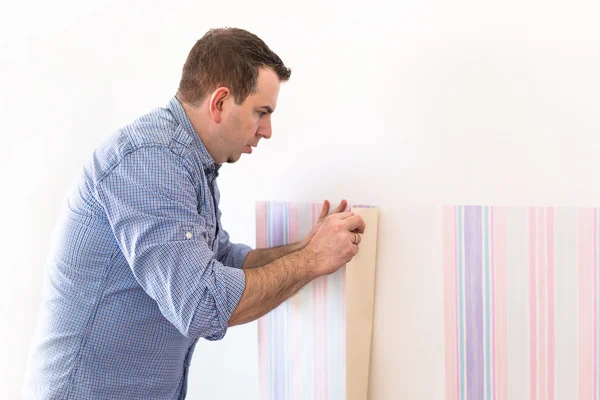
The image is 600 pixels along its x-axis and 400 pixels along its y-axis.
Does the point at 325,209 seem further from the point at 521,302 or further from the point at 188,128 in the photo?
the point at 521,302

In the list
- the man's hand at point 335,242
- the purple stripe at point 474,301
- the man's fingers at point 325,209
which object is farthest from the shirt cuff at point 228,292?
the purple stripe at point 474,301

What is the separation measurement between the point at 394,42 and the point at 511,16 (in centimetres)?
24

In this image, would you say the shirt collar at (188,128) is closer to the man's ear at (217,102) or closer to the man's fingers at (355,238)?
the man's ear at (217,102)

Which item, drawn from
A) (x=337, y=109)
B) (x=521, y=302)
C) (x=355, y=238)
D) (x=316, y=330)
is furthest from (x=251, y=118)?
(x=521, y=302)

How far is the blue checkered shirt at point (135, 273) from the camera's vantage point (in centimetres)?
105

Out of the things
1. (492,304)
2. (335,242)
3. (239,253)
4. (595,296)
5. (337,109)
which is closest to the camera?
(595,296)

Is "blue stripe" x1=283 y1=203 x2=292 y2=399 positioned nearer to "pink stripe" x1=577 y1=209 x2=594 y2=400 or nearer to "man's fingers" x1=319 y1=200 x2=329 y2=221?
"man's fingers" x1=319 y1=200 x2=329 y2=221

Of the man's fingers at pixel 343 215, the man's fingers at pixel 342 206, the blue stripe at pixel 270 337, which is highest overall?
the man's fingers at pixel 342 206

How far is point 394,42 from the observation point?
1201 millimetres

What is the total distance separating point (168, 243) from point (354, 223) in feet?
1.19

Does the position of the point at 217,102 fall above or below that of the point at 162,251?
above

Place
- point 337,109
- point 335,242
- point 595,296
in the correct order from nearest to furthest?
point 595,296, point 335,242, point 337,109

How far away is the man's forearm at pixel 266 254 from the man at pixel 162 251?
0.10 meters

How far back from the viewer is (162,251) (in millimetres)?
1043
